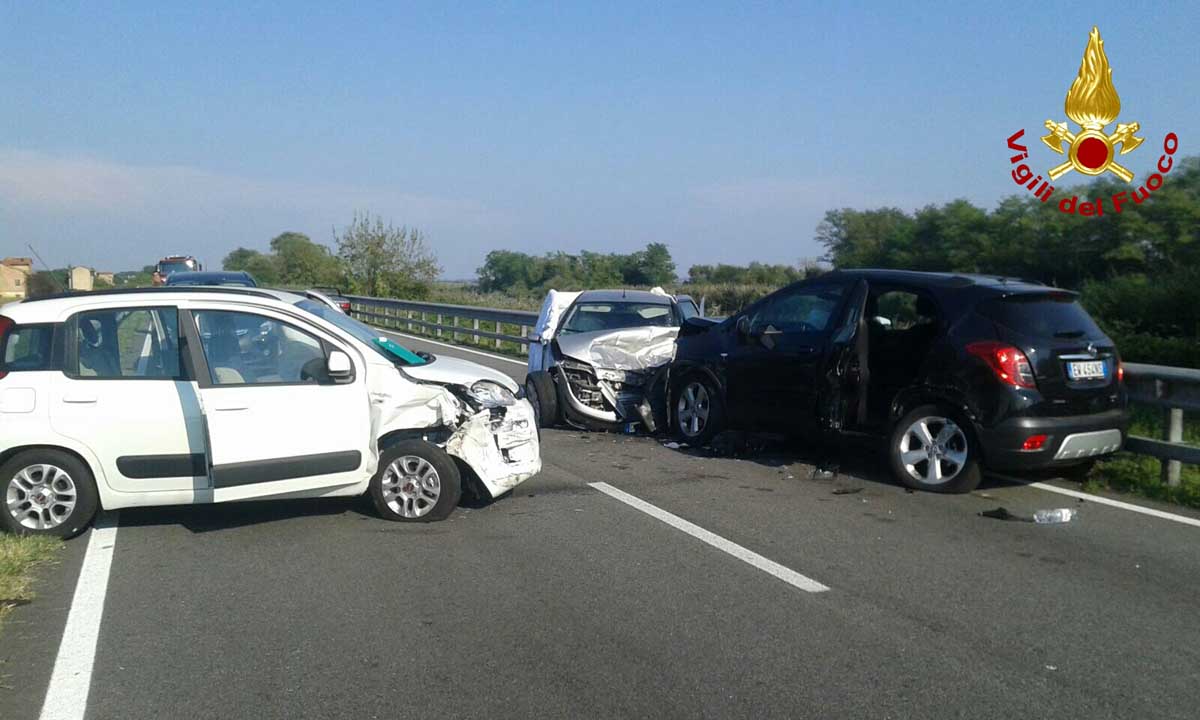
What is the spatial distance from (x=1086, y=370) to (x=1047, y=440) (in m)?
0.70

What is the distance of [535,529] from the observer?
6.99 meters

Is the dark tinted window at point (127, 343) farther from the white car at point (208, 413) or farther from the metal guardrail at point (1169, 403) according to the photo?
the metal guardrail at point (1169, 403)

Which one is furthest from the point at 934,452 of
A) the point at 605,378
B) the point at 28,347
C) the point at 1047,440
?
the point at 28,347

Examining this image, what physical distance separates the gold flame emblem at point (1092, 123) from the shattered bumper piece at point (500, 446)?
10.1 meters

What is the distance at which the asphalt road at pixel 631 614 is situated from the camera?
166 inches

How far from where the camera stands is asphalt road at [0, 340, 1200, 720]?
421cm

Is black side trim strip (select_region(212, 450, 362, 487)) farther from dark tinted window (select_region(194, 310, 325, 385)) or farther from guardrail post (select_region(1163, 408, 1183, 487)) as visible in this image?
guardrail post (select_region(1163, 408, 1183, 487))

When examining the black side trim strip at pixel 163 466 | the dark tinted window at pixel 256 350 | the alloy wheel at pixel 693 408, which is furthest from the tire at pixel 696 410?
the black side trim strip at pixel 163 466

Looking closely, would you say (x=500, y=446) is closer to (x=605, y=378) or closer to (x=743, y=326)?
(x=743, y=326)

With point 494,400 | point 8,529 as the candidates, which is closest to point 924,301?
point 494,400

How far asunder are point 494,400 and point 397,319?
25544 millimetres

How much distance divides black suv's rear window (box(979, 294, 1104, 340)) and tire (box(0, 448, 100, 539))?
667 cm

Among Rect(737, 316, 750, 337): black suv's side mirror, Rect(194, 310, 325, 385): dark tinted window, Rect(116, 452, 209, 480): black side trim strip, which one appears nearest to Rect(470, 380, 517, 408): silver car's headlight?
Rect(194, 310, 325, 385): dark tinted window

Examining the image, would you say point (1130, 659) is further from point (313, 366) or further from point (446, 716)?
point (313, 366)
